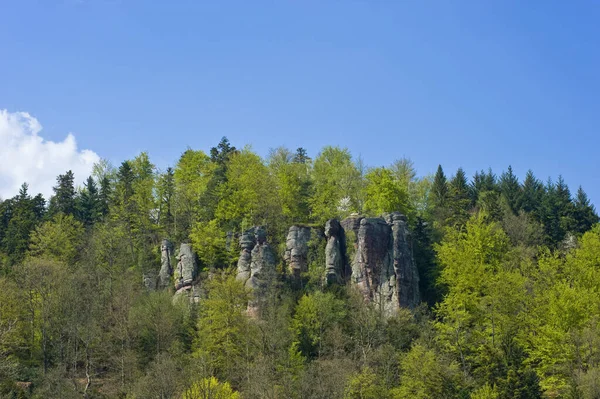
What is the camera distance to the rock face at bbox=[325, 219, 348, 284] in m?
57.3

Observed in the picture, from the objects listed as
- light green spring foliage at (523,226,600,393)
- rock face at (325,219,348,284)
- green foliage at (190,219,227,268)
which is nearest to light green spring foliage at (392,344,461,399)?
light green spring foliage at (523,226,600,393)

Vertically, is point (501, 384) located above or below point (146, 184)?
below

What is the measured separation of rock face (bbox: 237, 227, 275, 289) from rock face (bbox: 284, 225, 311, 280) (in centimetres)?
167

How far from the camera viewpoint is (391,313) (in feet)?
181

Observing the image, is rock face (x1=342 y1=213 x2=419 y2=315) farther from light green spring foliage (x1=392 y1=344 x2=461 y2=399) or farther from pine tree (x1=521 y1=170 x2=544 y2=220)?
pine tree (x1=521 y1=170 x2=544 y2=220)

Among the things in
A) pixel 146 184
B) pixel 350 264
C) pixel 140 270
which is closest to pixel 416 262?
pixel 350 264

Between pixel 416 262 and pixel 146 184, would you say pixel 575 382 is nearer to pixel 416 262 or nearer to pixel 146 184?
pixel 416 262

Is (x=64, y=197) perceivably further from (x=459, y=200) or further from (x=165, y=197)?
(x=459, y=200)

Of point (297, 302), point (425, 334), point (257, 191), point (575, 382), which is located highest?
point (257, 191)

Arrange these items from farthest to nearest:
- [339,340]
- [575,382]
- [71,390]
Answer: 1. [339,340]
2. [71,390]
3. [575,382]

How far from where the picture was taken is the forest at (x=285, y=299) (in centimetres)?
4362

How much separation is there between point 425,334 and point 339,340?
682 centimetres

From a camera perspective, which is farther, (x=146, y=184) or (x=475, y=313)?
(x=146, y=184)

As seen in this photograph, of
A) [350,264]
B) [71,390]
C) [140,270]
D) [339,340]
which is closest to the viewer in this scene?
[71,390]
